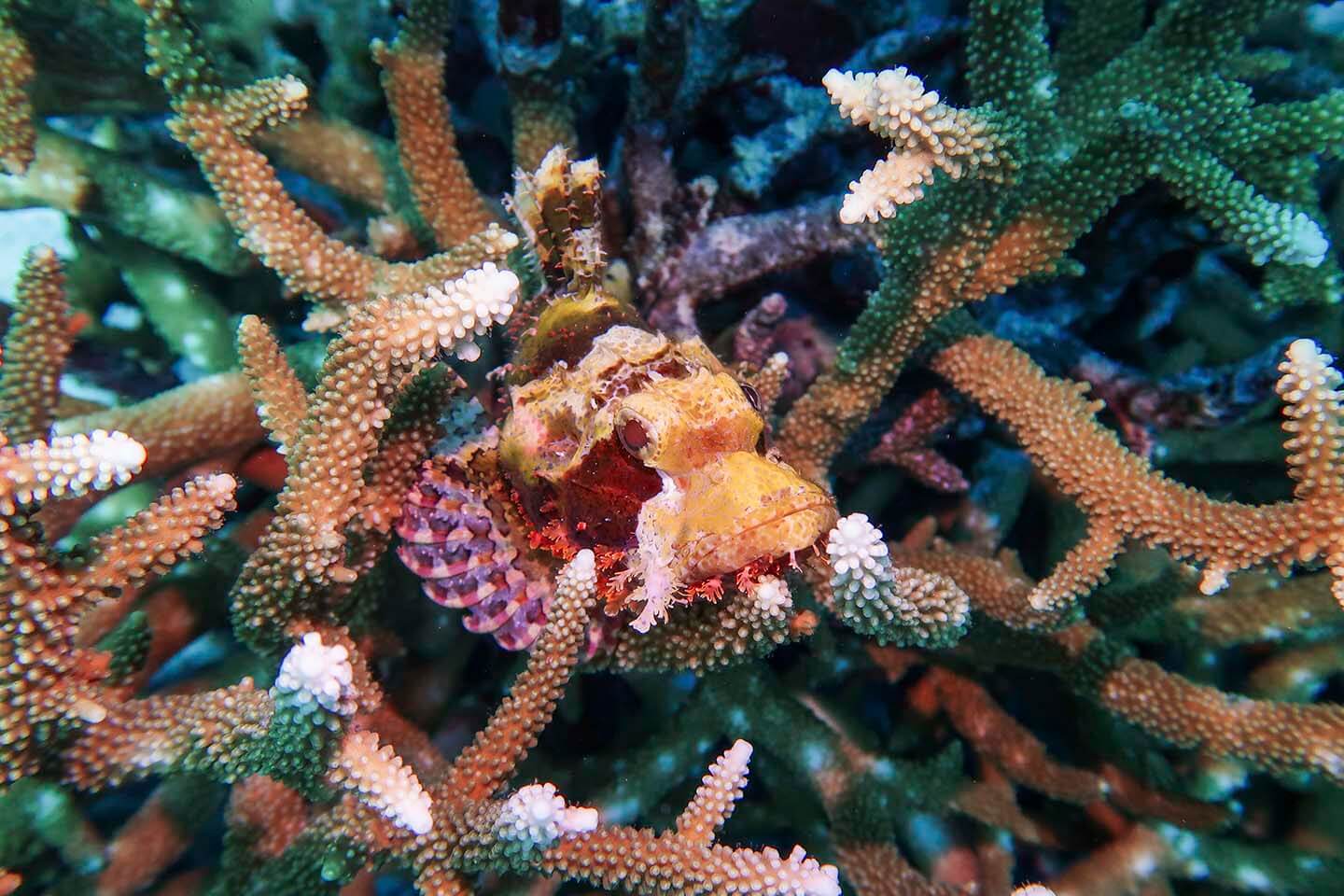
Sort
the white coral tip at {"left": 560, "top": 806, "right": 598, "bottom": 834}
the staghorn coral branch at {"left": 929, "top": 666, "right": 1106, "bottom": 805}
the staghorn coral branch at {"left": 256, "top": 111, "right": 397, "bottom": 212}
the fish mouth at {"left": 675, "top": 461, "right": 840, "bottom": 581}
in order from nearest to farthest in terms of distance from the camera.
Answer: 1. the fish mouth at {"left": 675, "top": 461, "right": 840, "bottom": 581}
2. the white coral tip at {"left": 560, "top": 806, "right": 598, "bottom": 834}
3. the staghorn coral branch at {"left": 929, "top": 666, "right": 1106, "bottom": 805}
4. the staghorn coral branch at {"left": 256, "top": 111, "right": 397, "bottom": 212}

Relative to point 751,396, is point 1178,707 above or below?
below

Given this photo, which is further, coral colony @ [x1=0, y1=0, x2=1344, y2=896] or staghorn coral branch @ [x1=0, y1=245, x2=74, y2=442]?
staghorn coral branch @ [x1=0, y1=245, x2=74, y2=442]

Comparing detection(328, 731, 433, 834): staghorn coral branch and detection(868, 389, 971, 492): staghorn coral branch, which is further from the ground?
detection(868, 389, 971, 492): staghorn coral branch

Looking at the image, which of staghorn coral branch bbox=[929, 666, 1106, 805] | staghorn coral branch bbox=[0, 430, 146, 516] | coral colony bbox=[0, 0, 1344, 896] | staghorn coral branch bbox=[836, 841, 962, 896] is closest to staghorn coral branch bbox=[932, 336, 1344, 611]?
coral colony bbox=[0, 0, 1344, 896]

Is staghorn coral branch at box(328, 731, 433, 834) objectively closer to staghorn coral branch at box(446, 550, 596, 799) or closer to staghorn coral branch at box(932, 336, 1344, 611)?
staghorn coral branch at box(446, 550, 596, 799)

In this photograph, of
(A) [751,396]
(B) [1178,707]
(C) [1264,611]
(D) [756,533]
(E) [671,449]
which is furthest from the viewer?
(C) [1264,611]

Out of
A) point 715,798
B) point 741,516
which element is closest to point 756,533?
point 741,516

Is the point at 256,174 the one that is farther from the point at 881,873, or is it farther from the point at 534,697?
the point at 881,873
